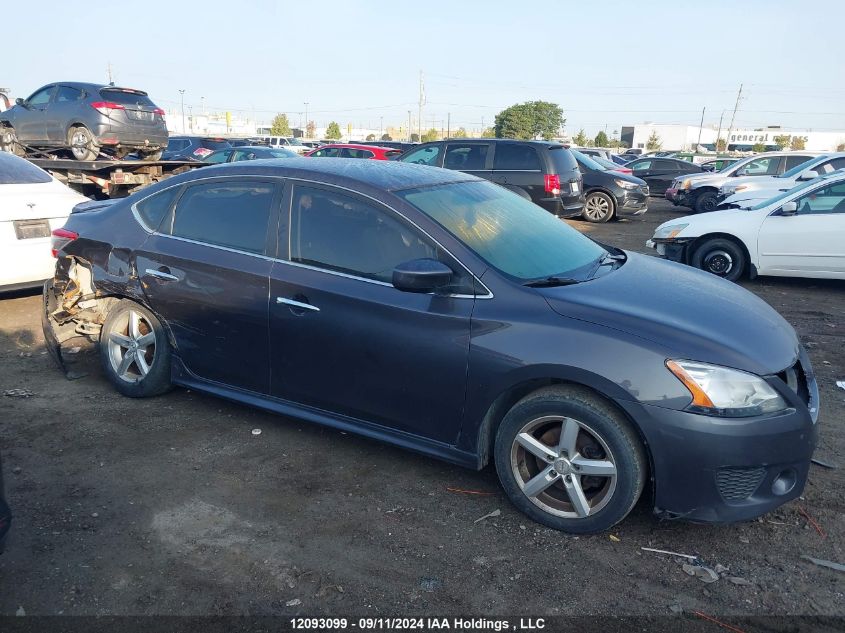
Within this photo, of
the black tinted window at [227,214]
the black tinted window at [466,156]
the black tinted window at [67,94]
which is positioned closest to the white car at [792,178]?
the black tinted window at [466,156]

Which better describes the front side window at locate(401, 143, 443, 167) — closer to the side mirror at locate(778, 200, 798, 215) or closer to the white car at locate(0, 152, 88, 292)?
the side mirror at locate(778, 200, 798, 215)

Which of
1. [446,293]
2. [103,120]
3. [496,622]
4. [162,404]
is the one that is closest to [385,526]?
[496,622]

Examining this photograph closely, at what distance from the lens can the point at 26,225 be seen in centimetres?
647

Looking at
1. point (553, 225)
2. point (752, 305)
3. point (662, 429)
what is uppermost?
point (553, 225)

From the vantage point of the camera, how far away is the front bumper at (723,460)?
9.73ft

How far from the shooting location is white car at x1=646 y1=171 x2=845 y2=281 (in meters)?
8.32

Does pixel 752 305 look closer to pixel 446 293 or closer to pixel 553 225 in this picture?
pixel 553 225

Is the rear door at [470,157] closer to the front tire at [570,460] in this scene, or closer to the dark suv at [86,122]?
the dark suv at [86,122]

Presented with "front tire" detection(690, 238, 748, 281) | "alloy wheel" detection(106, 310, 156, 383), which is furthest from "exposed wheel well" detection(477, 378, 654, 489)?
"front tire" detection(690, 238, 748, 281)

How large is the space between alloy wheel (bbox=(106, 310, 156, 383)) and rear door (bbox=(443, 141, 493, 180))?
910 cm

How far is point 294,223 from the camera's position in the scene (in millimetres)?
4016

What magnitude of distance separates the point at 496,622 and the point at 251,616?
977 millimetres

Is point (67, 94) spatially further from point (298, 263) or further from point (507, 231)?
point (507, 231)

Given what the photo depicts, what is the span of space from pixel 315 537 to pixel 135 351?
222 cm
